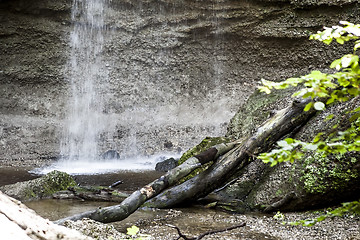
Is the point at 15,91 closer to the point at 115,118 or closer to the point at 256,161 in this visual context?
the point at 115,118

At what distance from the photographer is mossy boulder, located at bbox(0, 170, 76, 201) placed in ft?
14.9

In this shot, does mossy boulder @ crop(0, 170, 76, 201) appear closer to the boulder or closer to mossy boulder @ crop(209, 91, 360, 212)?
mossy boulder @ crop(209, 91, 360, 212)

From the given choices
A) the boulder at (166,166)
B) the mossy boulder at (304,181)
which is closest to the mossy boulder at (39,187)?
the mossy boulder at (304,181)

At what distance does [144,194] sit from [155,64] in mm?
9477

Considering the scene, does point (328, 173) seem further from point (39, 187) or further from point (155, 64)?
point (155, 64)

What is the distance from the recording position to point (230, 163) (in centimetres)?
418

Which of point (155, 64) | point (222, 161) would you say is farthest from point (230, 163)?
point (155, 64)

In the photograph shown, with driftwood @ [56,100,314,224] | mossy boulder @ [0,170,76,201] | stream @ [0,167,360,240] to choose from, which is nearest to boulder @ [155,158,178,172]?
mossy boulder @ [0,170,76,201]

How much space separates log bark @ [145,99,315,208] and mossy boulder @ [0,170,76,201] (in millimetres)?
1392

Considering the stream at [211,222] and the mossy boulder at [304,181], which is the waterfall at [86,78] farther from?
the mossy boulder at [304,181]

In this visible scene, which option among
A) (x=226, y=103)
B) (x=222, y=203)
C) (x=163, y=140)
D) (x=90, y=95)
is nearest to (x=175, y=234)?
(x=222, y=203)

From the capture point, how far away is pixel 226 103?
1202 cm

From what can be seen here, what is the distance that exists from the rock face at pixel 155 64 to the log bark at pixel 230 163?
674 cm

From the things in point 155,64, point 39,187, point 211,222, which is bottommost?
point 39,187
